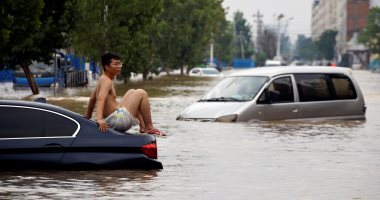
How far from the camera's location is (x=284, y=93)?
2427cm

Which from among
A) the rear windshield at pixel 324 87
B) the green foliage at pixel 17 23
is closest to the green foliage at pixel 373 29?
the green foliage at pixel 17 23

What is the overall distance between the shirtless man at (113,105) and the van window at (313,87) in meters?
7.74

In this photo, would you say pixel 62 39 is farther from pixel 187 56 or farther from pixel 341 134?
pixel 187 56

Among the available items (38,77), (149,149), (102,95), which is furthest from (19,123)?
(38,77)

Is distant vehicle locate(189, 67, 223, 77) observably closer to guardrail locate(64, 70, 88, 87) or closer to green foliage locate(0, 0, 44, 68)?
guardrail locate(64, 70, 88, 87)

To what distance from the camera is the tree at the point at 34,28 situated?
113 feet

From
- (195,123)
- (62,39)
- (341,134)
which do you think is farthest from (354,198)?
(62,39)

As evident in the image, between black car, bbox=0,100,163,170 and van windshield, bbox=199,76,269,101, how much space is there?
1047 cm

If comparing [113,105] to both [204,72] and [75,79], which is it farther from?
[204,72]

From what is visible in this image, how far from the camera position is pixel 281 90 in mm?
24234

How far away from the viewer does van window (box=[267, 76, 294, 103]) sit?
24.1 metres

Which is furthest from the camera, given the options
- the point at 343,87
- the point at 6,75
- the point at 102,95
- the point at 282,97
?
the point at 6,75

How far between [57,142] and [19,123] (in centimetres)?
50

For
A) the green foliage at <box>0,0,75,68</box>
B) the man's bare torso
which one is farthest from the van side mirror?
the green foliage at <box>0,0,75,68</box>
